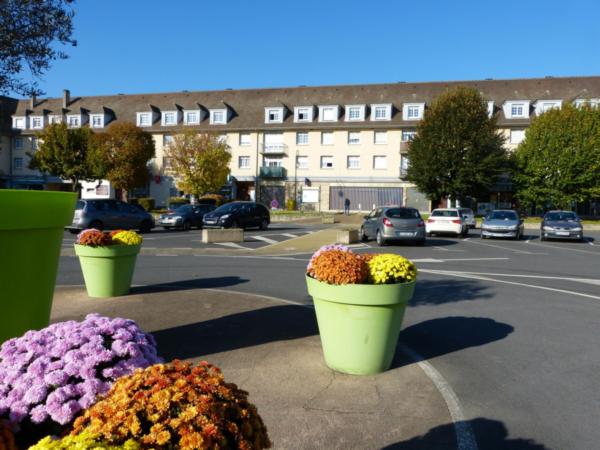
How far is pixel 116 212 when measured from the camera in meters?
22.0

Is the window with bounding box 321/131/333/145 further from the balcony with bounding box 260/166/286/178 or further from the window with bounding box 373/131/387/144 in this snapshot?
the balcony with bounding box 260/166/286/178

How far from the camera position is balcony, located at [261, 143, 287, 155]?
49.9 meters

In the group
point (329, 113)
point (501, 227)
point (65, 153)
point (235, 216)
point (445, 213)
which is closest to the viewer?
point (501, 227)

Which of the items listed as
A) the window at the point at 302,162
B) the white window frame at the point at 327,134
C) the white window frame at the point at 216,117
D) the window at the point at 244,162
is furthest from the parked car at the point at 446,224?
the white window frame at the point at 216,117

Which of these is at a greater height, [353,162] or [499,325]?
[353,162]

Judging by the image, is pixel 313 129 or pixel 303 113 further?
pixel 303 113

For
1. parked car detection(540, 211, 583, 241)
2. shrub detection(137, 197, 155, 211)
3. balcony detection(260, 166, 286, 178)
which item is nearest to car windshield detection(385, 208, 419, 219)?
parked car detection(540, 211, 583, 241)

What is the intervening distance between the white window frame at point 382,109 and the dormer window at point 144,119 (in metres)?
24.6

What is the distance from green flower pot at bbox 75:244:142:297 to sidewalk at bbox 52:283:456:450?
0.26 metres

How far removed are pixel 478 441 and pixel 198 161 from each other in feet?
135

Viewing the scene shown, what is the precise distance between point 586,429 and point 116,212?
69.7ft

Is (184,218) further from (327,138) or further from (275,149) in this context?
(327,138)

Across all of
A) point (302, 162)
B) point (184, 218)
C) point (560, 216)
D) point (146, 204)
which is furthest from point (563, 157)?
point (146, 204)

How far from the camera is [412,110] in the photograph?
47031 millimetres
